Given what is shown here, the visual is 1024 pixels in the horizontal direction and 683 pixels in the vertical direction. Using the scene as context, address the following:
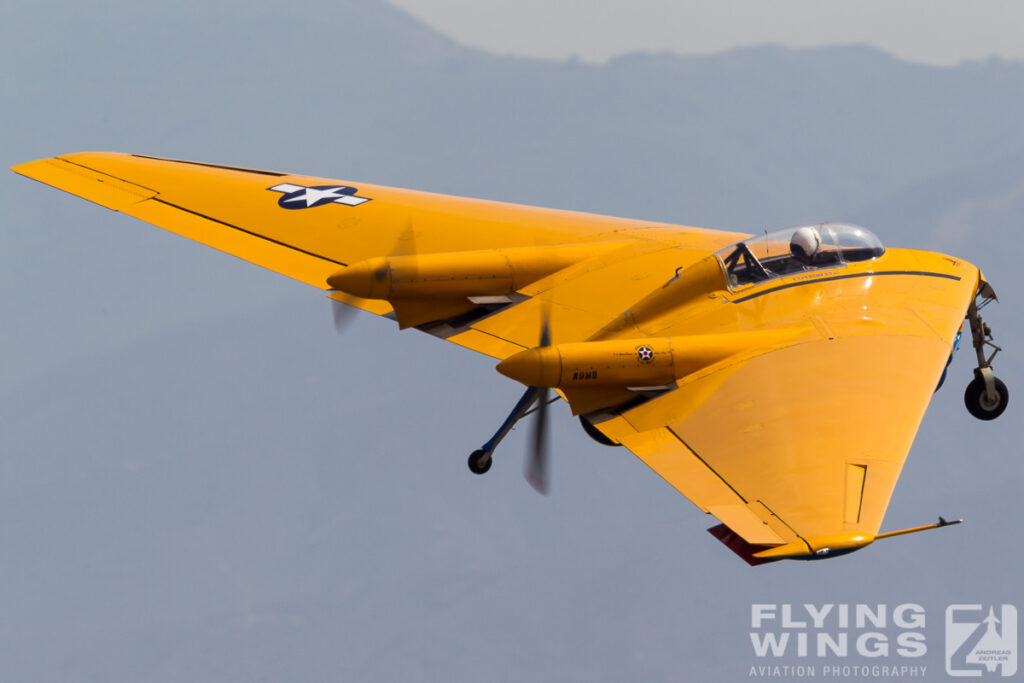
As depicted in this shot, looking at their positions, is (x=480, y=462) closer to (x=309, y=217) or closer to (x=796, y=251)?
(x=796, y=251)

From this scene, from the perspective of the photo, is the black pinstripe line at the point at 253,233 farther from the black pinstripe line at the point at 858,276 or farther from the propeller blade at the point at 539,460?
the propeller blade at the point at 539,460

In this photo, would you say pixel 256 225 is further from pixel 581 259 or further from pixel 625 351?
pixel 625 351

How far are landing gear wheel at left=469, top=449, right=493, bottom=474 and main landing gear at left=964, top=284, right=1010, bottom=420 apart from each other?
36.9 feet

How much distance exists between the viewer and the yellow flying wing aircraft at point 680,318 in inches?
723

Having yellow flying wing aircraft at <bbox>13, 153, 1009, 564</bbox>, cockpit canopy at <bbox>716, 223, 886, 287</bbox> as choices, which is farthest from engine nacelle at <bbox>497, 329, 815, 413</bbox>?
cockpit canopy at <bbox>716, 223, 886, 287</bbox>

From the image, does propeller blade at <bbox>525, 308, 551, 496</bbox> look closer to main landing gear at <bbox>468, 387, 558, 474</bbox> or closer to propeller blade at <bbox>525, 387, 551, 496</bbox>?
propeller blade at <bbox>525, 387, 551, 496</bbox>

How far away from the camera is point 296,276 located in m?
28.3

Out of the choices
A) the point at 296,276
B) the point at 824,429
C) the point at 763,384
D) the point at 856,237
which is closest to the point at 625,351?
Answer: the point at 763,384

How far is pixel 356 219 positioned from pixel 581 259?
6818 mm

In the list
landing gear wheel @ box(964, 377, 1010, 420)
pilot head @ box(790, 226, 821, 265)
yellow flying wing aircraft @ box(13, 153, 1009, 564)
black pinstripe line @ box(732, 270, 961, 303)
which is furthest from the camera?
landing gear wheel @ box(964, 377, 1010, 420)

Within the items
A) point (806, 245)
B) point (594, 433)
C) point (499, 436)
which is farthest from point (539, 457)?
point (806, 245)

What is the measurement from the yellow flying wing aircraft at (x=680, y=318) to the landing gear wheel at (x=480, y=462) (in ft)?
0.15

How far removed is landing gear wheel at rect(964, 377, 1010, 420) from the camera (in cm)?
2620

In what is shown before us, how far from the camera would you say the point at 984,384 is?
26.2m
